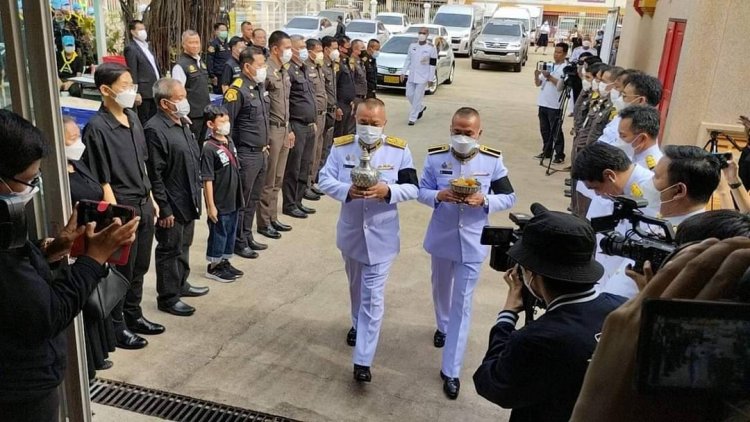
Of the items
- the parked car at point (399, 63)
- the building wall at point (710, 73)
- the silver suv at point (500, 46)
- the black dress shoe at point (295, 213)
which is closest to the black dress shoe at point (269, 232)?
the black dress shoe at point (295, 213)

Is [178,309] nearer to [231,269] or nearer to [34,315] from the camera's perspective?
[231,269]

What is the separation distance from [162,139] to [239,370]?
1592mm

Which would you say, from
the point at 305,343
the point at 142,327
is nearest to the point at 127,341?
the point at 142,327

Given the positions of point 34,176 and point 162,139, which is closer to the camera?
point 34,176

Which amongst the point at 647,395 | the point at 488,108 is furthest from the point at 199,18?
the point at 647,395

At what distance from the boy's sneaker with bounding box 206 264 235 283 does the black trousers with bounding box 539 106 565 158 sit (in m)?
5.95

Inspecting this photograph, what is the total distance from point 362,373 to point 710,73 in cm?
516

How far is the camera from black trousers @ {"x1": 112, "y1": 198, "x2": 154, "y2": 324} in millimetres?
3793

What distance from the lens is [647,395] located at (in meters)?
0.91

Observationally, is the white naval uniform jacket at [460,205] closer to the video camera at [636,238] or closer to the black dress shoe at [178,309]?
the video camera at [636,238]

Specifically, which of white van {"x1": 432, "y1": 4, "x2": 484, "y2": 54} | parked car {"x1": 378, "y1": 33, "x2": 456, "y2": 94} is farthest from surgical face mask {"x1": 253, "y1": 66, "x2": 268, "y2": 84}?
white van {"x1": 432, "y1": 4, "x2": 484, "y2": 54}

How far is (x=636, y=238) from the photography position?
2.04 meters

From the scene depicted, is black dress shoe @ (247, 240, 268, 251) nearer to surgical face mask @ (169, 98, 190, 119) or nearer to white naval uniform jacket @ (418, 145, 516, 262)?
surgical face mask @ (169, 98, 190, 119)

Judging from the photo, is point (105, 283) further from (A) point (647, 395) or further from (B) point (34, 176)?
(A) point (647, 395)
